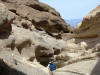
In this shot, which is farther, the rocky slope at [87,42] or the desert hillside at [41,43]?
the rocky slope at [87,42]

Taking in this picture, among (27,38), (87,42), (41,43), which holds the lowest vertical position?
(87,42)

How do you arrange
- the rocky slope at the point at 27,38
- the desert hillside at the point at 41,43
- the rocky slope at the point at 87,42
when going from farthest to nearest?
1. the rocky slope at the point at 87,42
2. the desert hillside at the point at 41,43
3. the rocky slope at the point at 27,38

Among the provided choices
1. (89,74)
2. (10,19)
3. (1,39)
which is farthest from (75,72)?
(10,19)

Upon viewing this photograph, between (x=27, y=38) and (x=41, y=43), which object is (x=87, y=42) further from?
(x=27, y=38)

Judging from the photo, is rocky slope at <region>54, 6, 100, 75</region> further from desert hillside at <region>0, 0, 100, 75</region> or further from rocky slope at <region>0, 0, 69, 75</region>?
rocky slope at <region>0, 0, 69, 75</region>

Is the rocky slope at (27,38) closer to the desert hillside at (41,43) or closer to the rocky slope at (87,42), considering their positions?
the desert hillside at (41,43)

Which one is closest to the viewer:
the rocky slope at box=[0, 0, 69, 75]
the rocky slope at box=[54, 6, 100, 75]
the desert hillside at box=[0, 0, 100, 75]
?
the rocky slope at box=[0, 0, 69, 75]

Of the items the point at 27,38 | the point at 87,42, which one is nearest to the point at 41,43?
the point at 27,38

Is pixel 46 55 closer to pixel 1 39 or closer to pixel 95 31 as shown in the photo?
pixel 95 31

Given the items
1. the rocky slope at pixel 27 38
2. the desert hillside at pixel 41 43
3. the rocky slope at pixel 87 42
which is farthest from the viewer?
the rocky slope at pixel 87 42

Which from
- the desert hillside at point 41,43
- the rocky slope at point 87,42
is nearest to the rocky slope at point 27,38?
the desert hillside at point 41,43

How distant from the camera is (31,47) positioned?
1202cm

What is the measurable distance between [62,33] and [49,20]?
7.16ft

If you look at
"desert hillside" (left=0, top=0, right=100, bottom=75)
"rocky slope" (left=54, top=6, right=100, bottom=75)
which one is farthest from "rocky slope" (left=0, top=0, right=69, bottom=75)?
"rocky slope" (left=54, top=6, right=100, bottom=75)
